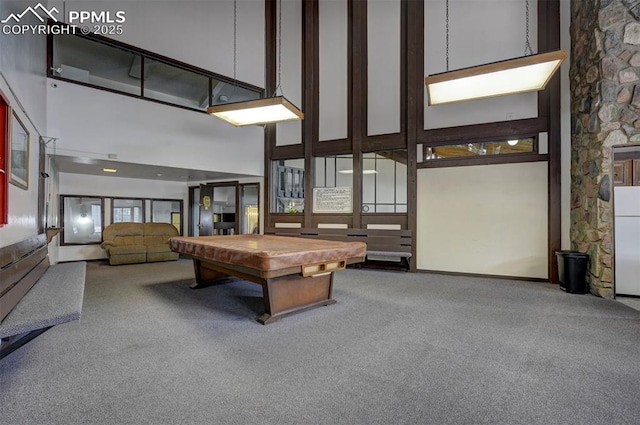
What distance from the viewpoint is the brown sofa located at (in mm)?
6824

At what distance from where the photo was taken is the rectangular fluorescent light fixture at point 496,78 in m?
3.55

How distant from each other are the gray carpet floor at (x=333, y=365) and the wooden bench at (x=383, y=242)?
7.84ft

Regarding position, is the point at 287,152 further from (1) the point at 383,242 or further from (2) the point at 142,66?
(2) the point at 142,66

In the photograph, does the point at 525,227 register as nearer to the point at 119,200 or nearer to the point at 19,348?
the point at 19,348

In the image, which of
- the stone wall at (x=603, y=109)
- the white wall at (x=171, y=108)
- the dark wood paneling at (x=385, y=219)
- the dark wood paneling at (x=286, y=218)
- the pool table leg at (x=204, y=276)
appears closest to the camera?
the stone wall at (x=603, y=109)

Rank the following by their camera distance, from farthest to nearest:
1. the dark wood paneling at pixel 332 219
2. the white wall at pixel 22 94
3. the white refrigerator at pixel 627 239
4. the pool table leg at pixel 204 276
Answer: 1. the dark wood paneling at pixel 332 219
2. the pool table leg at pixel 204 276
3. the white refrigerator at pixel 627 239
4. the white wall at pixel 22 94

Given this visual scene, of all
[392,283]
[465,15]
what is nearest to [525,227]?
[392,283]

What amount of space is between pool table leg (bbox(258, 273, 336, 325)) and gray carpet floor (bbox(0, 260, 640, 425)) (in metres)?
0.13

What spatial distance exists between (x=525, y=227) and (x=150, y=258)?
758cm

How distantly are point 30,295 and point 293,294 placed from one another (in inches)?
85.7

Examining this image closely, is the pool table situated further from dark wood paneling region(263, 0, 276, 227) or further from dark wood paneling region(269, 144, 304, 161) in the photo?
dark wood paneling region(269, 144, 304, 161)

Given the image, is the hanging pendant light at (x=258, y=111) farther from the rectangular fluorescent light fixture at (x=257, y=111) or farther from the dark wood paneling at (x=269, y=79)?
the dark wood paneling at (x=269, y=79)

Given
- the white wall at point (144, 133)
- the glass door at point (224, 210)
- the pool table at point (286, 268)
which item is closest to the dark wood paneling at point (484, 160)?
the pool table at point (286, 268)

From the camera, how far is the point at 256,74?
7910 mm
